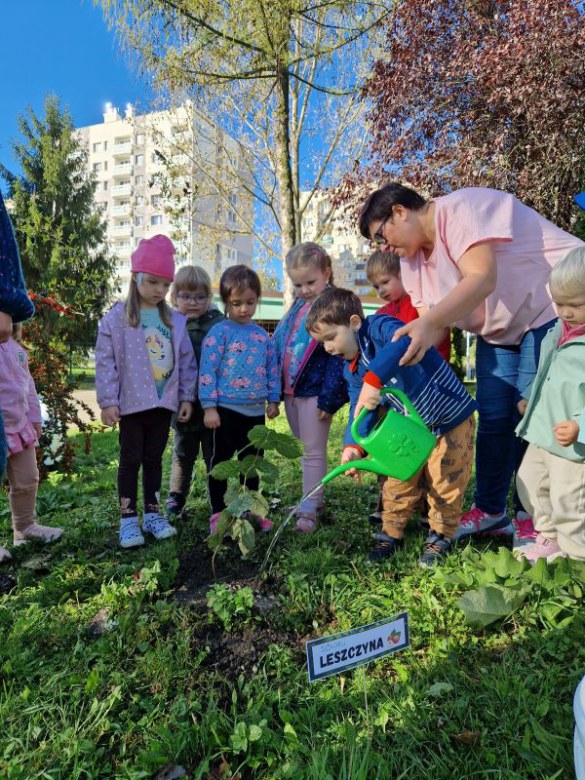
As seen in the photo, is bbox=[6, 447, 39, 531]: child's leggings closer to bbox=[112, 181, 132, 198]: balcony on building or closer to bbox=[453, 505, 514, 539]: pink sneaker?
→ bbox=[453, 505, 514, 539]: pink sneaker

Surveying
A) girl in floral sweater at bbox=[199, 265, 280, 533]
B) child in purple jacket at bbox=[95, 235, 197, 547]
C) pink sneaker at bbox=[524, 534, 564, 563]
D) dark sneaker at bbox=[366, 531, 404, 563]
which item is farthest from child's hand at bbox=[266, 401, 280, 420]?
pink sneaker at bbox=[524, 534, 564, 563]

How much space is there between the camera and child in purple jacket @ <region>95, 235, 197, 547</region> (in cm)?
268

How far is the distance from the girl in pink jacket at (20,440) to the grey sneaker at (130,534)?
1.49ft

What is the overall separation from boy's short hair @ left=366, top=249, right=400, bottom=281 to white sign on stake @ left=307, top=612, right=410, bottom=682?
1.96 m

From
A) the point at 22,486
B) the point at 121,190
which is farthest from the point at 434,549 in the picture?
the point at 121,190

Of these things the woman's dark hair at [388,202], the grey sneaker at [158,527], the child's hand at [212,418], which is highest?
the woman's dark hair at [388,202]

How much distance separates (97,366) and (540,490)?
2.19 metres

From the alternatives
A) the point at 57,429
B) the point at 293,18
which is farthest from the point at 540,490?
the point at 293,18

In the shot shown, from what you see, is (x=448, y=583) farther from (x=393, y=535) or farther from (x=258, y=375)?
→ (x=258, y=375)

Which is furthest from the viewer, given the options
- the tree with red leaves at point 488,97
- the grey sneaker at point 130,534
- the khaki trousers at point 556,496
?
the tree with red leaves at point 488,97

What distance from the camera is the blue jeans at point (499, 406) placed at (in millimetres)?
2242

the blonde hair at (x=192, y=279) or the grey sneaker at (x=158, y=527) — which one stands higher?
the blonde hair at (x=192, y=279)

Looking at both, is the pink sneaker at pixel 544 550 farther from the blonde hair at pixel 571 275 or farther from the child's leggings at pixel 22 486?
the child's leggings at pixel 22 486

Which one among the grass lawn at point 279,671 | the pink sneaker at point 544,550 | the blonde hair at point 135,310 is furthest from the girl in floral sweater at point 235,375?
the pink sneaker at point 544,550
